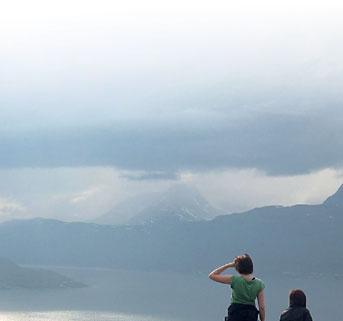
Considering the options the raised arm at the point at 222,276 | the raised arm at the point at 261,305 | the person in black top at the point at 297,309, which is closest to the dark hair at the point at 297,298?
the person in black top at the point at 297,309

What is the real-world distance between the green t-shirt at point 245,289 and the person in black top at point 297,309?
65 cm

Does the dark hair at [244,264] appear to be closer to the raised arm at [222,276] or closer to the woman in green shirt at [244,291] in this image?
the woman in green shirt at [244,291]

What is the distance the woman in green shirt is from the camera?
1248 cm

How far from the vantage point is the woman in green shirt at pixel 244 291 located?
1248 centimetres

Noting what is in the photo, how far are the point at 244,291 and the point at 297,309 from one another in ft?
3.40

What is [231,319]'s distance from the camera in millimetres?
12930

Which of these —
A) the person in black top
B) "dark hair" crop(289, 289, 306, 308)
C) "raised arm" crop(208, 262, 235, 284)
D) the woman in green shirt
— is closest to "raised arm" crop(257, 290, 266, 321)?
the woman in green shirt

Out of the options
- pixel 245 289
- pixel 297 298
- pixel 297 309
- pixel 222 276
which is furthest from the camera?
pixel 222 276

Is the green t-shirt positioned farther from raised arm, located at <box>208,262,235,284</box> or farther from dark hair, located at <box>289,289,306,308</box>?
dark hair, located at <box>289,289,306,308</box>

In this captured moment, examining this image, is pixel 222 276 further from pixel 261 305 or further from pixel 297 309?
pixel 297 309

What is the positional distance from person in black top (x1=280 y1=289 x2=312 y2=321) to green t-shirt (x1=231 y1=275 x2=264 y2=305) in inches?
25.5

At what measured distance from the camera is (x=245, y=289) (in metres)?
12.8

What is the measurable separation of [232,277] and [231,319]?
870 millimetres

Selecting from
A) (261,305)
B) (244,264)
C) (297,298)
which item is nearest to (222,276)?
(244,264)
